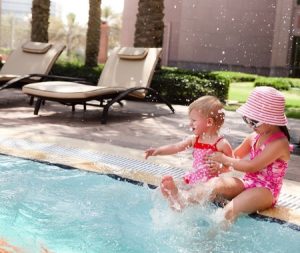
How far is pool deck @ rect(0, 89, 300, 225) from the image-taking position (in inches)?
172

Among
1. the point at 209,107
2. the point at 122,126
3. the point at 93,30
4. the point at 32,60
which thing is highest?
the point at 93,30

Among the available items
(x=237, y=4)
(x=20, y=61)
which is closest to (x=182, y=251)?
(x=20, y=61)

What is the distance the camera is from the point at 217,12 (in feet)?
93.7

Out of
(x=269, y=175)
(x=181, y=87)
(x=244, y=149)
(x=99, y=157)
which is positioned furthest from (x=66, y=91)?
(x=269, y=175)

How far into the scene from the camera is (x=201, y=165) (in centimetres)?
348

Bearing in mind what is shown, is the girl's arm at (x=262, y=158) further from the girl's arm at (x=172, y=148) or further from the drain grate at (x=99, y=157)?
the drain grate at (x=99, y=157)

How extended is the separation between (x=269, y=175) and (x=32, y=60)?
7670mm

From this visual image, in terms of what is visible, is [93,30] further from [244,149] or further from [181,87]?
[244,149]

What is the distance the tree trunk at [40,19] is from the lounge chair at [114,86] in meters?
4.93

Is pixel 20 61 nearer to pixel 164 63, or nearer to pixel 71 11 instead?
pixel 164 63

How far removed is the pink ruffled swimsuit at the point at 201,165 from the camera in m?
3.45

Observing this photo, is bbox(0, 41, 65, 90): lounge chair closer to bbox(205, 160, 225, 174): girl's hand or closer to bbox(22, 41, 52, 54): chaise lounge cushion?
bbox(22, 41, 52, 54): chaise lounge cushion

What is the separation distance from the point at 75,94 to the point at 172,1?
2438 cm

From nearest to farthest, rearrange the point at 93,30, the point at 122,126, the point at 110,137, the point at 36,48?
the point at 110,137
the point at 122,126
the point at 36,48
the point at 93,30
